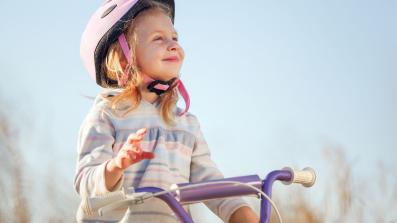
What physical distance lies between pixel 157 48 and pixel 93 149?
67 centimetres

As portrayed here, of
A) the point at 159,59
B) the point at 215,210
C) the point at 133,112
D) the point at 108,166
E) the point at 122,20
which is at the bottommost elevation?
the point at 215,210

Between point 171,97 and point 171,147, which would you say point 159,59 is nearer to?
point 171,97

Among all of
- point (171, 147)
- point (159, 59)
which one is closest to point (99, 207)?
point (171, 147)

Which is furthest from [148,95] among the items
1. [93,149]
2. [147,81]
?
[93,149]

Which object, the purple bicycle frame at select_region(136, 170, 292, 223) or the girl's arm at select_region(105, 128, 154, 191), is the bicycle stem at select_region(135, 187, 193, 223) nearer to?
the purple bicycle frame at select_region(136, 170, 292, 223)

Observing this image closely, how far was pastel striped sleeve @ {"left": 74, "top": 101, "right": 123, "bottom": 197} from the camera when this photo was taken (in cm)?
334

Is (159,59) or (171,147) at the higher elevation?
(159,59)

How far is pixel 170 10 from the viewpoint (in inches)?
169

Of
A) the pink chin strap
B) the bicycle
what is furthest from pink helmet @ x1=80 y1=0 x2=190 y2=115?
the bicycle

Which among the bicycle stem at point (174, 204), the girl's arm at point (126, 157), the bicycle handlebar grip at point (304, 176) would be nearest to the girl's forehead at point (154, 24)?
the girl's arm at point (126, 157)

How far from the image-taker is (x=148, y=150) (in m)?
3.65

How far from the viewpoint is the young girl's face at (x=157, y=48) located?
3828 mm

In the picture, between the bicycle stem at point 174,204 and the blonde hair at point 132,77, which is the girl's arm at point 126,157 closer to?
the bicycle stem at point 174,204

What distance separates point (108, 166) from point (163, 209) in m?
0.52
